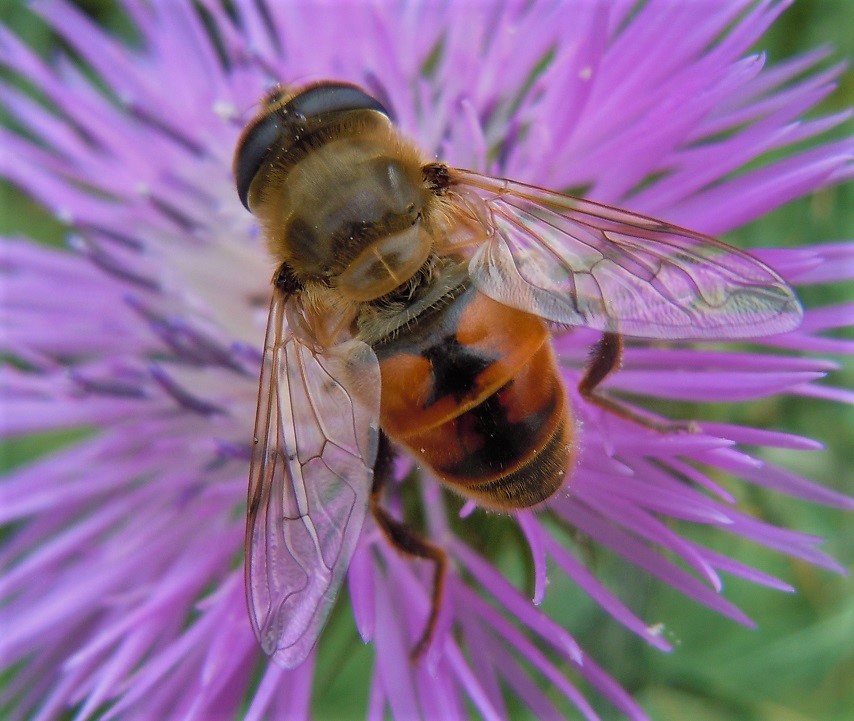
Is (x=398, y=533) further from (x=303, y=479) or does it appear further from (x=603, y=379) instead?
(x=603, y=379)

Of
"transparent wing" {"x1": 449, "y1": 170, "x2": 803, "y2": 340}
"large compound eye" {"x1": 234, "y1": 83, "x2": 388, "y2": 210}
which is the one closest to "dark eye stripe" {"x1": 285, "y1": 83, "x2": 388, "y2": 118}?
"large compound eye" {"x1": 234, "y1": 83, "x2": 388, "y2": 210}

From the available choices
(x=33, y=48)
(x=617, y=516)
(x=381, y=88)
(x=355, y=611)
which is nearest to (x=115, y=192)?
(x=381, y=88)

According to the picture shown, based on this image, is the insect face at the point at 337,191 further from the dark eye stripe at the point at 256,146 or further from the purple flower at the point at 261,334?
the purple flower at the point at 261,334

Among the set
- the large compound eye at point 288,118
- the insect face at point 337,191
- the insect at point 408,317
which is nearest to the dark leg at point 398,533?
the insect at point 408,317

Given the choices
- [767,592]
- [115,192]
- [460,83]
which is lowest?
[767,592]

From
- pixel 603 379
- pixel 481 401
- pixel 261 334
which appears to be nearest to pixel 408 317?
pixel 481 401

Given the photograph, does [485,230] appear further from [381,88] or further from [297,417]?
[381,88]

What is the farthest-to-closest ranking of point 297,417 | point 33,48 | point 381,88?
1. point 33,48
2. point 381,88
3. point 297,417

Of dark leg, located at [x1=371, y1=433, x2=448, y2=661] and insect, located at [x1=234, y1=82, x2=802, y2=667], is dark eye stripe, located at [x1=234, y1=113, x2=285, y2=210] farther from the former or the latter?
dark leg, located at [x1=371, y1=433, x2=448, y2=661]
